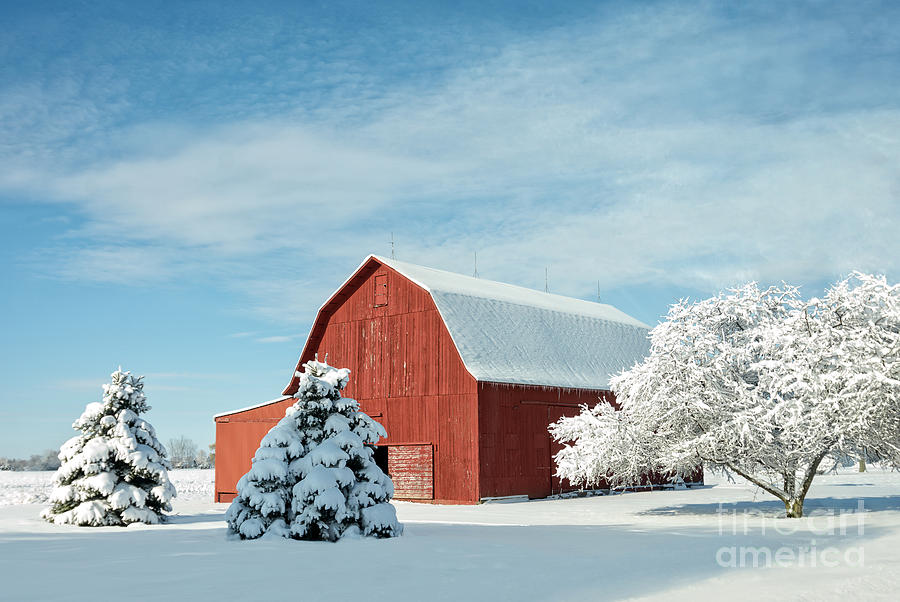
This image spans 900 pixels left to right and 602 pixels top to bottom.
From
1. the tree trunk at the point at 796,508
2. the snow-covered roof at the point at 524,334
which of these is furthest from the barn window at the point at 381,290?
the tree trunk at the point at 796,508

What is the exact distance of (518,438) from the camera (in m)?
29.8

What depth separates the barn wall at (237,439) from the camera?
33.8m

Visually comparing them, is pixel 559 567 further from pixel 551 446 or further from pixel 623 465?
pixel 551 446

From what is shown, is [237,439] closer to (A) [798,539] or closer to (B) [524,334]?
(B) [524,334]

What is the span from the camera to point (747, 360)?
22516mm

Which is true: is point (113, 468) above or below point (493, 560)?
above

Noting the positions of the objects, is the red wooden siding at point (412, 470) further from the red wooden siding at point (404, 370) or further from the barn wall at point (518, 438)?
the barn wall at point (518, 438)

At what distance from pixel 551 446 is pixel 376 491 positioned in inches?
584

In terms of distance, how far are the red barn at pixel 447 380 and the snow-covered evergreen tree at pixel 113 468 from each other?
9870 mm

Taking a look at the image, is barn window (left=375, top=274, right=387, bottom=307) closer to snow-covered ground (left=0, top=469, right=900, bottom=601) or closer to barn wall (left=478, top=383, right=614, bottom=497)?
barn wall (left=478, top=383, right=614, bottom=497)

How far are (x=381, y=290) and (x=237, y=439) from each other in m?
8.92

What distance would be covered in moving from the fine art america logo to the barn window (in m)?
14.8

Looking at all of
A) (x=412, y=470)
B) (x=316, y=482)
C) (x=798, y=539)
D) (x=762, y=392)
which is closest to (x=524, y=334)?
(x=412, y=470)

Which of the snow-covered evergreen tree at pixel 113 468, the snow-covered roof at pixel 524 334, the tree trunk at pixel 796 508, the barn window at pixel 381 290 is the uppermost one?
the barn window at pixel 381 290
